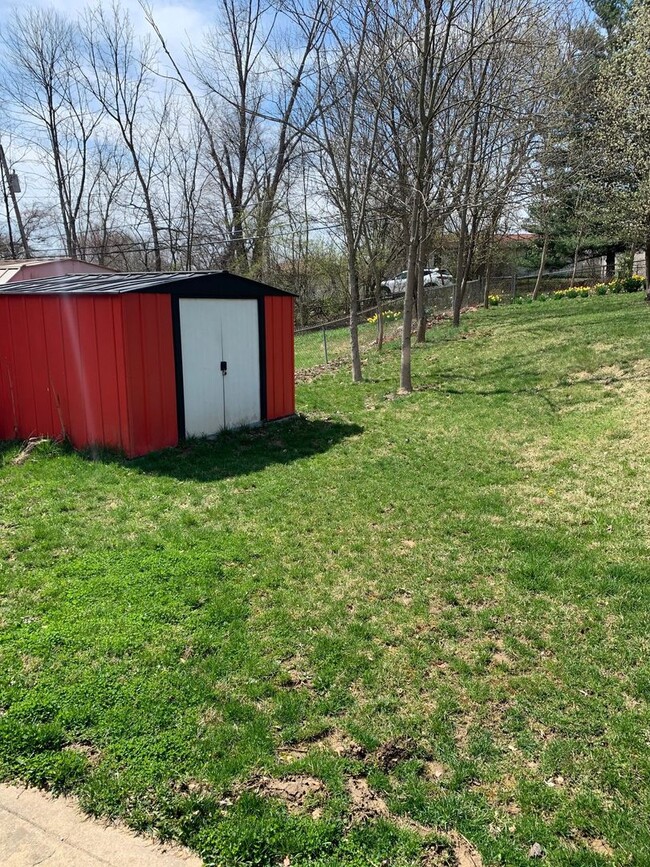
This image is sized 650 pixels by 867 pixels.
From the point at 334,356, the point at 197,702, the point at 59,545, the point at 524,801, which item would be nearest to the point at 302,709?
the point at 197,702

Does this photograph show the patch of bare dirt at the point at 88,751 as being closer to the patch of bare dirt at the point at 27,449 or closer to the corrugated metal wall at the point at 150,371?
the corrugated metal wall at the point at 150,371

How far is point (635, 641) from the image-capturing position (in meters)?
3.17

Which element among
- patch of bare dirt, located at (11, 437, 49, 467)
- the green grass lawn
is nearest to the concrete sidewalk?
the green grass lawn

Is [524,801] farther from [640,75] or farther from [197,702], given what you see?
[640,75]

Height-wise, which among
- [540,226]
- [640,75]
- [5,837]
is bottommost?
[5,837]

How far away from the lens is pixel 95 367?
674cm

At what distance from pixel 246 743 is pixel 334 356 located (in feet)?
43.1

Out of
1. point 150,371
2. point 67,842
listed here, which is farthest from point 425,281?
point 67,842

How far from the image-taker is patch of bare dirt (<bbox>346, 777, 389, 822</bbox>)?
88.2 inches

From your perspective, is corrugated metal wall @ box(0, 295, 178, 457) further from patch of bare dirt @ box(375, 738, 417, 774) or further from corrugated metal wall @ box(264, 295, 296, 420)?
patch of bare dirt @ box(375, 738, 417, 774)

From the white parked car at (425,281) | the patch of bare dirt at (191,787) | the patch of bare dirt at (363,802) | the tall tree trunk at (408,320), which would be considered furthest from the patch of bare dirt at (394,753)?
the white parked car at (425,281)

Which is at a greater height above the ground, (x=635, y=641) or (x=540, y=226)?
(x=540, y=226)

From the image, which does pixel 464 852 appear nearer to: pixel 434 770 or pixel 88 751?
pixel 434 770

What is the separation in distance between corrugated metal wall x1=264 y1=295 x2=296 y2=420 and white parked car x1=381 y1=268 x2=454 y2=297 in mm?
15943
